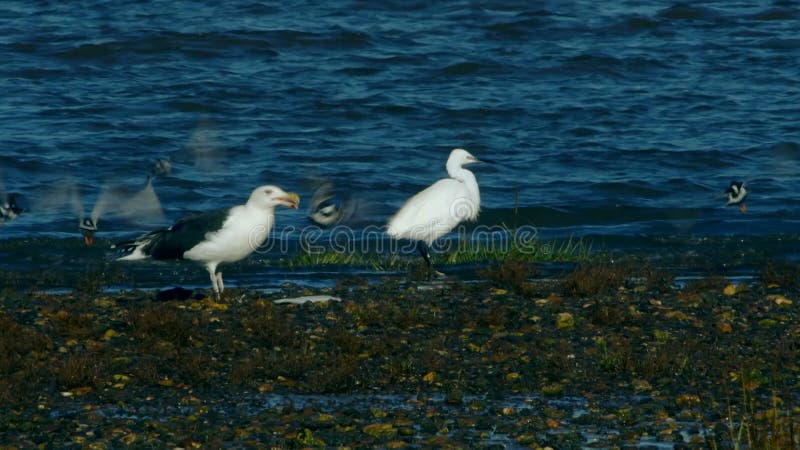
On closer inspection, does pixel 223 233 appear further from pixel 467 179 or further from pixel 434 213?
pixel 467 179

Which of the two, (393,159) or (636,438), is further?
(393,159)

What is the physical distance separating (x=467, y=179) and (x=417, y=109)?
13.3 metres

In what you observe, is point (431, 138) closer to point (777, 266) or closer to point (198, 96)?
point (198, 96)

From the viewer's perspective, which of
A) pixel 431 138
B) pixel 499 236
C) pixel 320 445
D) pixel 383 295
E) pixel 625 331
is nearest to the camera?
pixel 320 445

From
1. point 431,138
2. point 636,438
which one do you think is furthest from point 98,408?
point 431,138

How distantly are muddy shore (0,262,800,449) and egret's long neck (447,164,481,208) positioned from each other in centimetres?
331

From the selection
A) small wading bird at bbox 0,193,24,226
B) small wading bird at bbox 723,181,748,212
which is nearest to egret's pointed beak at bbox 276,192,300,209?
small wading bird at bbox 0,193,24,226

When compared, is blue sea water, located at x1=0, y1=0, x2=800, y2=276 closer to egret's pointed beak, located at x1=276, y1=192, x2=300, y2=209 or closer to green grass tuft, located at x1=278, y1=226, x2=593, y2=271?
green grass tuft, located at x1=278, y1=226, x2=593, y2=271

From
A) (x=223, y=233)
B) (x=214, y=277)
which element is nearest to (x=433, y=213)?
(x=214, y=277)

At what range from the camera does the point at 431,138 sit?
28.8 m

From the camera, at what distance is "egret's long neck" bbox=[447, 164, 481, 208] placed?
1748cm

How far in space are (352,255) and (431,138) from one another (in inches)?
443

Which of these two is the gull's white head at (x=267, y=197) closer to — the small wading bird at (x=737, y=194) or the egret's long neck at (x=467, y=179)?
the egret's long neck at (x=467, y=179)

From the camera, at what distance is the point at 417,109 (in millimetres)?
30844
